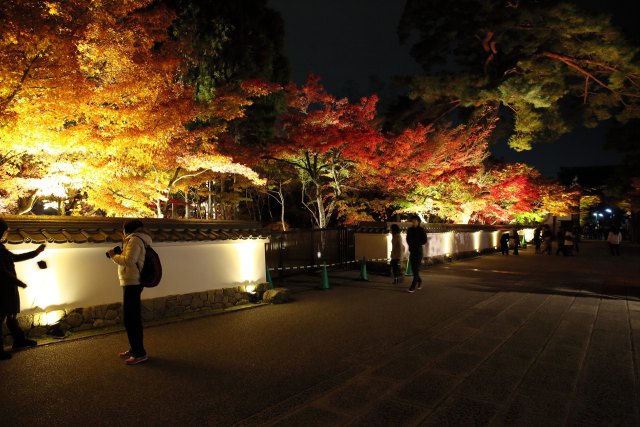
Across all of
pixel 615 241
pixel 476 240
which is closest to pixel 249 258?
pixel 476 240

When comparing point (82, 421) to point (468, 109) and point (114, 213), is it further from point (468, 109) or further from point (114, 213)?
point (468, 109)

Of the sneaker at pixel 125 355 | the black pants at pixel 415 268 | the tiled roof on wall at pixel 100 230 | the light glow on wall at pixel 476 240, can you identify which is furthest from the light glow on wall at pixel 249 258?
the light glow on wall at pixel 476 240

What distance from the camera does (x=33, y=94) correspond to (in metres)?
8.17

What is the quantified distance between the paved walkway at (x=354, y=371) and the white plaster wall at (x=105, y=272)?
3.24ft

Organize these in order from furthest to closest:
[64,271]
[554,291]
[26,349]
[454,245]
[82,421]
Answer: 1. [454,245]
2. [554,291]
3. [64,271]
4. [26,349]
5. [82,421]

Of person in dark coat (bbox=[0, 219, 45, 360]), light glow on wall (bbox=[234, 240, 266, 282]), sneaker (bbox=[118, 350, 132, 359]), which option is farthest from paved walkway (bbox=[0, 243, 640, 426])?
light glow on wall (bbox=[234, 240, 266, 282])

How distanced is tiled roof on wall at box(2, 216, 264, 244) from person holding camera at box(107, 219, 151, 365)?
208 centimetres

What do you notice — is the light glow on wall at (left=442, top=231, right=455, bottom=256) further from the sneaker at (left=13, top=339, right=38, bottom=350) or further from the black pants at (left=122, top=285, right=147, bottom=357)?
the sneaker at (left=13, top=339, right=38, bottom=350)

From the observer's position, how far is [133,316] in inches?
220

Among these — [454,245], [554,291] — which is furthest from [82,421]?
[454,245]

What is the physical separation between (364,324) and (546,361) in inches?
121

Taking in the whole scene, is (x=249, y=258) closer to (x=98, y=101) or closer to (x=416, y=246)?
(x=416, y=246)

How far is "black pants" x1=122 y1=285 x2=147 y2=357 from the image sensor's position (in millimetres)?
5586

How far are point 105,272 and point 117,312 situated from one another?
2.54ft
